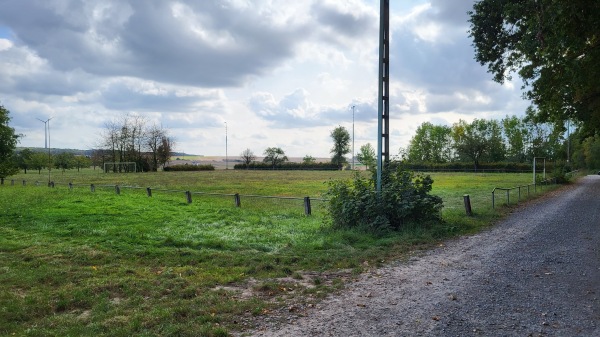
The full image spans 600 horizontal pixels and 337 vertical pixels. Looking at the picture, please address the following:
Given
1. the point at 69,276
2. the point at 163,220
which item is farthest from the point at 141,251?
the point at 163,220

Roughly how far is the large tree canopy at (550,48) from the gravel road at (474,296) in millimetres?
4996

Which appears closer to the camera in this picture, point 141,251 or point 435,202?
point 141,251

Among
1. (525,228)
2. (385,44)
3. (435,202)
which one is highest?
(385,44)

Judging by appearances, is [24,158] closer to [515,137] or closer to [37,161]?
[37,161]

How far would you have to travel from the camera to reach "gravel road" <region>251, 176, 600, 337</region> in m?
4.23

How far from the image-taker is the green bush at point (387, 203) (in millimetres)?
10102

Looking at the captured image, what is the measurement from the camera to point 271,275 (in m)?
6.43

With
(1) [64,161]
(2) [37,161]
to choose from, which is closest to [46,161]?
(1) [64,161]

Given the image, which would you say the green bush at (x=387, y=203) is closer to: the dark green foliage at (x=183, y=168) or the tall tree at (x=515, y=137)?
the dark green foliage at (x=183, y=168)

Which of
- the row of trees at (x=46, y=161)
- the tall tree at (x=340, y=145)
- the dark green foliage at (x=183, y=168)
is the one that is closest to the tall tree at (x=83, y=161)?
the row of trees at (x=46, y=161)

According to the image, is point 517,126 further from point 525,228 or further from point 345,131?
point 525,228

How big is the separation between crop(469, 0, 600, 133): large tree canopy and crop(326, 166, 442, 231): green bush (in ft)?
15.0

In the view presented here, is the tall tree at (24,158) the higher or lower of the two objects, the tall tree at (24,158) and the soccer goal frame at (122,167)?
the higher

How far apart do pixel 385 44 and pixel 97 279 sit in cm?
902
